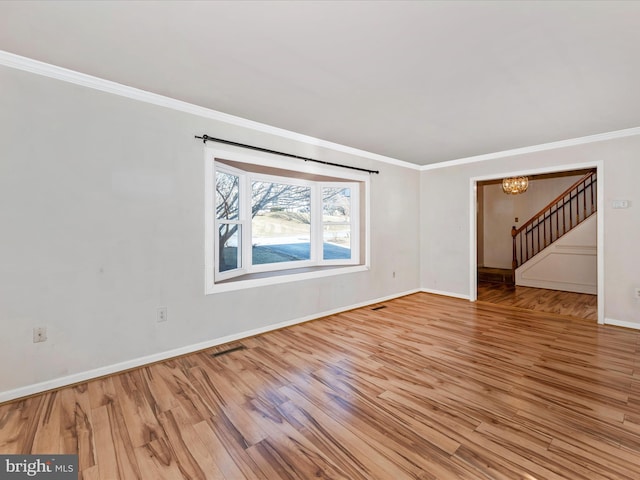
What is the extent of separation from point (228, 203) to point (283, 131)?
112 cm

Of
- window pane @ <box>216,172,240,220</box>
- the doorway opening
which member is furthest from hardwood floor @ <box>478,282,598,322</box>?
window pane @ <box>216,172,240,220</box>

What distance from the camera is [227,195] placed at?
12.1 ft

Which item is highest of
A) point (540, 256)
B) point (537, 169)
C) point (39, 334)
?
point (537, 169)

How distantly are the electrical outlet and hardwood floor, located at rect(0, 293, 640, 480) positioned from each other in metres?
0.40

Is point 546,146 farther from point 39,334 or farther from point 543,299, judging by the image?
point 39,334

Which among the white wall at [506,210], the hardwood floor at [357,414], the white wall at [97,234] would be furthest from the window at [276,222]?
the white wall at [506,210]

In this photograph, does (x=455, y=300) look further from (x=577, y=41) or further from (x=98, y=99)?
(x=98, y=99)

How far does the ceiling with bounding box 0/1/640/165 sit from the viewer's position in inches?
65.0

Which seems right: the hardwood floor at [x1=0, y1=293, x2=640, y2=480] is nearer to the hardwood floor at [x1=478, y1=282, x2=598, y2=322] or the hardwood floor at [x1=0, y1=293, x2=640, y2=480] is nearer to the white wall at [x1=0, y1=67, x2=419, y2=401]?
the white wall at [x1=0, y1=67, x2=419, y2=401]

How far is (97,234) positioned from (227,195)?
4.93 feet

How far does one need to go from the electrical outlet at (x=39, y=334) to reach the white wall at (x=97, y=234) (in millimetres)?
34

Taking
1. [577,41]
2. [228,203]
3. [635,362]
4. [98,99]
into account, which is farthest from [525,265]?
[98,99]

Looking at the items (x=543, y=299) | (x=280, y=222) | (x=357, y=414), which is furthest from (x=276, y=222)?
(x=543, y=299)

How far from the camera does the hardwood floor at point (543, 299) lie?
4371 millimetres
